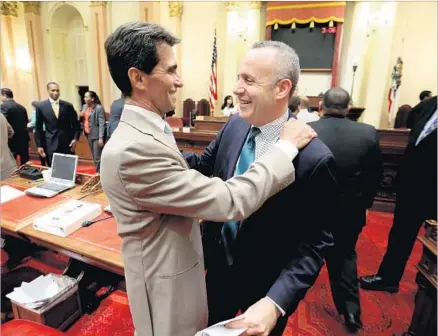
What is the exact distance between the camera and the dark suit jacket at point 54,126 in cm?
451

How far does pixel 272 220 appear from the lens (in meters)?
1.09

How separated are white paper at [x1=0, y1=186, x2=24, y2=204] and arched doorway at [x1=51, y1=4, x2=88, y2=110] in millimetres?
9513

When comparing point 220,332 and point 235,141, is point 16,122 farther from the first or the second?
point 220,332

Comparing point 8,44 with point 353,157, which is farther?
point 8,44

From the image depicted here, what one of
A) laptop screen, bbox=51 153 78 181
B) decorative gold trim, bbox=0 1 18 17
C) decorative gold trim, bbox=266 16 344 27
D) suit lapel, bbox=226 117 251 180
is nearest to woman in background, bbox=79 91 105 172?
laptop screen, bbox=51 153 78 181

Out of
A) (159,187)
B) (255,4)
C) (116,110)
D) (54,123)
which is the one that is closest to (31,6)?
(255,4)

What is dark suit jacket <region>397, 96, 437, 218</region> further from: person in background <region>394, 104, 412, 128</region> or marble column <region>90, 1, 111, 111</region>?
marble column <region>90, 1, 111, 111</region>

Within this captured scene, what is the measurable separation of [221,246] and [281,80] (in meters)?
0.73

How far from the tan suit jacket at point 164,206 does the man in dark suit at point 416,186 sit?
1551mm

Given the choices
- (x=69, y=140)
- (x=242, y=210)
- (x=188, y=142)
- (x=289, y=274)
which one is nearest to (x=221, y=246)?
(x=289, y=274)

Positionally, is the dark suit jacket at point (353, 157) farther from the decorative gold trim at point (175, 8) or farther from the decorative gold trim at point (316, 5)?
the decorative gold trim at point (175, 8)

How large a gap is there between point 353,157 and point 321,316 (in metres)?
1.25

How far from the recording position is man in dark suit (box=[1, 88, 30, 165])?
4.71 m

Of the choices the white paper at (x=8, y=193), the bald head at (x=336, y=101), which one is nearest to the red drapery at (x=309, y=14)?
the bald head at (x=336, y=101)
